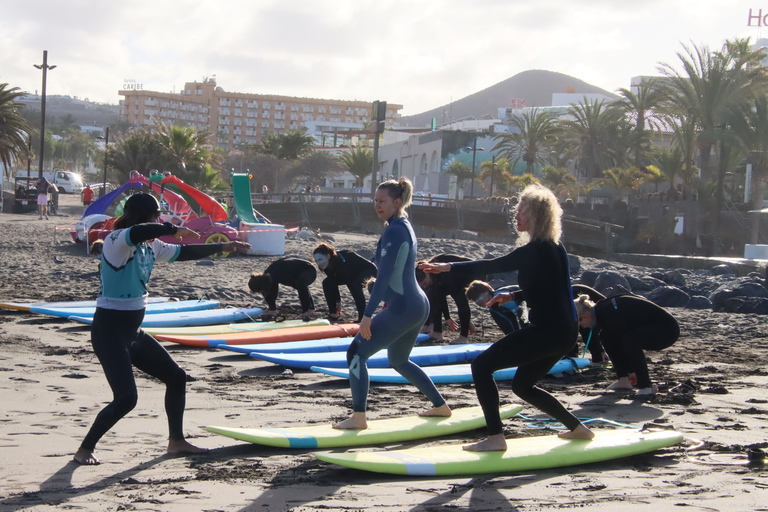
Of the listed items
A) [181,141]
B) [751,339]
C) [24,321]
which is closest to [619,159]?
[181,141]

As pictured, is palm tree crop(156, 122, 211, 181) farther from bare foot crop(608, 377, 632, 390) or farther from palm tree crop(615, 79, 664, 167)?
bare foot crop(608, 377, 632, 390)

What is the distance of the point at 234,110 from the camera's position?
147 meters

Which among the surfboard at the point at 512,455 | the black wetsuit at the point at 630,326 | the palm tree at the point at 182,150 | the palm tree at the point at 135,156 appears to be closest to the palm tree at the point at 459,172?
the palm tree at the point at 182,150

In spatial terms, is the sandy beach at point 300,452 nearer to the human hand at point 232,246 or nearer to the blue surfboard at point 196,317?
the blue surfboard at point 196,317

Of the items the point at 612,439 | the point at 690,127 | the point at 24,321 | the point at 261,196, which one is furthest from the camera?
the point at 261,196

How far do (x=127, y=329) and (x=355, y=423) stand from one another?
5.12 feet

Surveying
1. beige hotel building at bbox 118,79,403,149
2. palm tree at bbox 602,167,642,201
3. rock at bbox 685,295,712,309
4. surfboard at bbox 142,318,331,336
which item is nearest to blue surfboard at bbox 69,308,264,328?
surfboard at bbox 142,318,331,336

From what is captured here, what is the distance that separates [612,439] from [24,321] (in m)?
7.98

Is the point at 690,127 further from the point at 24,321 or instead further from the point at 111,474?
the point at 111,474

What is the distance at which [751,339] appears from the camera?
1031 cm

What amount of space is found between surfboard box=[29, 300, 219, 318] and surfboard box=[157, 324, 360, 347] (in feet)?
5.81

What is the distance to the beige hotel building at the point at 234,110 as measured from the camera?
480ft

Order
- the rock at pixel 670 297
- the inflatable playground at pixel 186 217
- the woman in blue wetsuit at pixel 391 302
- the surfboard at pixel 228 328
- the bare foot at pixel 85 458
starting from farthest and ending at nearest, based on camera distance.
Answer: the inflatable playground at pixel 186 217
the rock at pixel 670 297
the surfboard at pixel 228 328
the woman in blue wetsuit at pixel 391 302
the bare foot at pixel 85 458

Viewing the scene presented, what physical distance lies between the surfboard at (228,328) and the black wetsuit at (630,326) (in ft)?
13.7
